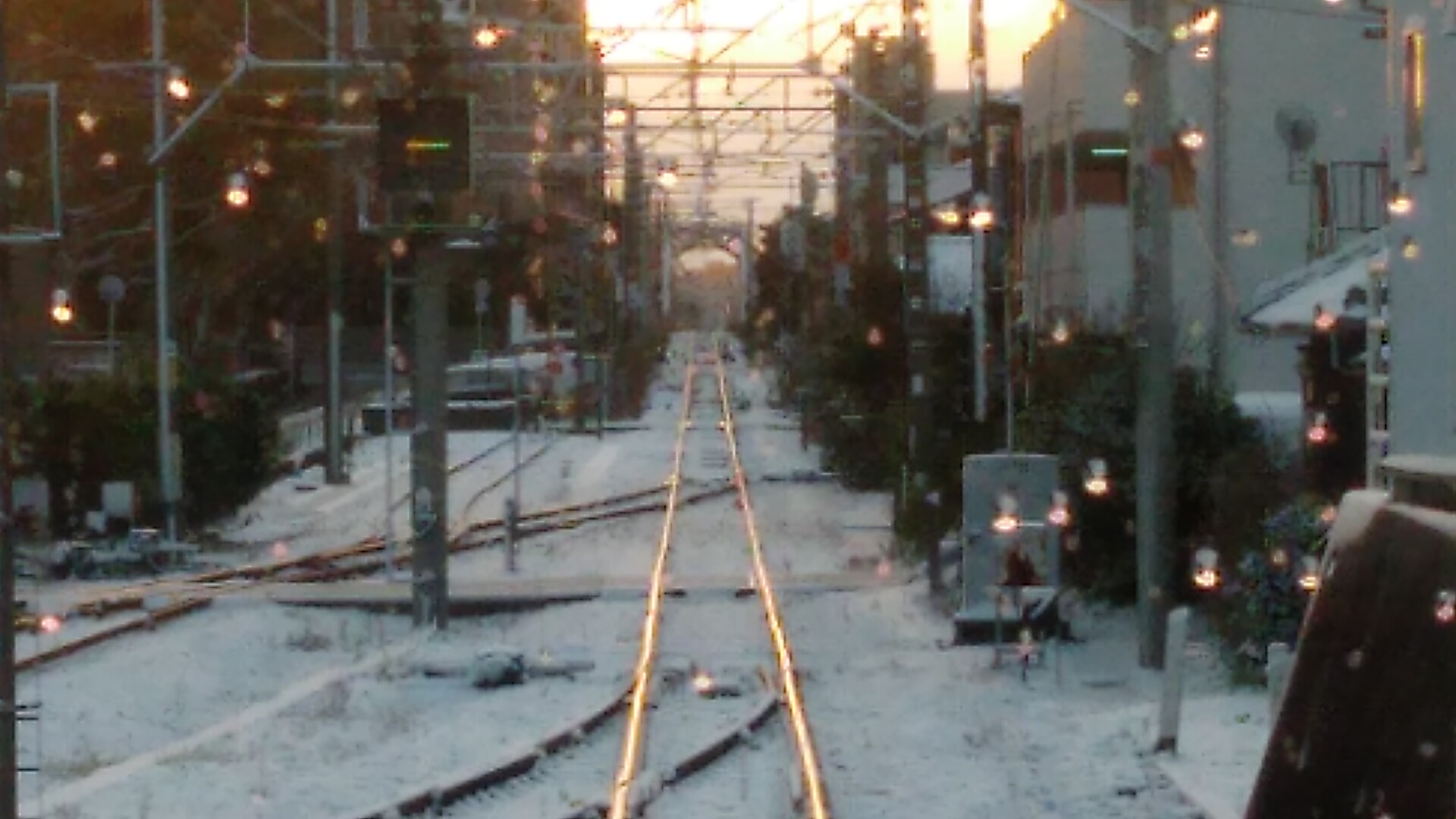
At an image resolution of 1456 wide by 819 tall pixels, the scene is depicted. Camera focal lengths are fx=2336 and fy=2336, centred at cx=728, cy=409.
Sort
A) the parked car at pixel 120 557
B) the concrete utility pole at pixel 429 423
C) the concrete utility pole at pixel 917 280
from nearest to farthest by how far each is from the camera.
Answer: the concrete utility pole at pixel 429 423, the concrete utility pole at pixel 917 280, the parked car at pixel 120 557

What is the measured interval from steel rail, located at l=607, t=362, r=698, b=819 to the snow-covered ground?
14cm

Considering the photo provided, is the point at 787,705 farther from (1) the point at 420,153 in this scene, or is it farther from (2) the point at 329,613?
(2) the point at 329,613

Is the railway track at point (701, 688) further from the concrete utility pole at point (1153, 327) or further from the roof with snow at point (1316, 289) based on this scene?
the roof with snow at point (1316, 289)

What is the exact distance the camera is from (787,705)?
589 inches

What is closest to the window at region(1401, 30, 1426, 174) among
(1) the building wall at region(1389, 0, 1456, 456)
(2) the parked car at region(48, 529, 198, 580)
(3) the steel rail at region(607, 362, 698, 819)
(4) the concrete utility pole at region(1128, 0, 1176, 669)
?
(1) the building wall at region(1389, 0, 1456, 456)

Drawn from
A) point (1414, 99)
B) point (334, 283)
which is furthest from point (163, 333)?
point (1414, 99)

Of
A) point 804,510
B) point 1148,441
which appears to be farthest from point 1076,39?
point 1148,441

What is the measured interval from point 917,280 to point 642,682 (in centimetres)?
896

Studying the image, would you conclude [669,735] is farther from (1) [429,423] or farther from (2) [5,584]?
(1) [429,423]

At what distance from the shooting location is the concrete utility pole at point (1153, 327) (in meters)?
15.9

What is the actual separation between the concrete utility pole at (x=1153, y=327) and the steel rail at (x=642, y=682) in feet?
11.8

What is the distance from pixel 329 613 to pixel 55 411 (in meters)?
8.11

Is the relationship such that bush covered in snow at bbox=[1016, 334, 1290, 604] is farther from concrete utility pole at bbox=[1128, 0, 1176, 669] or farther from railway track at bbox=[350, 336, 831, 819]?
railway track at bbox=[350, 336, 831, 819]

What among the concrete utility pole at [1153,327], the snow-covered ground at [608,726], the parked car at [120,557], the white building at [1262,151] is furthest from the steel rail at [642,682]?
the white building at [1262,151]
